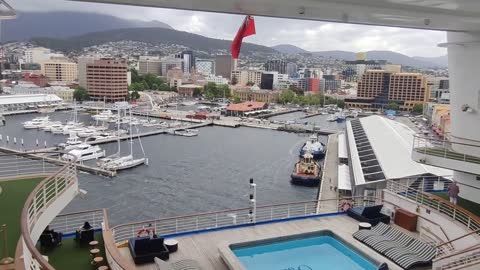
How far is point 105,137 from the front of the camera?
94.6 feet

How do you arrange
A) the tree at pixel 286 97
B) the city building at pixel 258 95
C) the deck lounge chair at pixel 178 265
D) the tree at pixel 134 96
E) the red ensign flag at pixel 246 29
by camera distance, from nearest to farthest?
the red ensign flag at pixel 246 29 < the deck lounge chair at pixel 178 265 < the tree at pixel 134 96 < the tree at pixel 286 97 < the city building at pixel 258 95

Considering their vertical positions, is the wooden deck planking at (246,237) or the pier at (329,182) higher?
the wooden deck planking at (246,237)

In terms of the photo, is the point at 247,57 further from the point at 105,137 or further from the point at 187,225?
the point at 187,225

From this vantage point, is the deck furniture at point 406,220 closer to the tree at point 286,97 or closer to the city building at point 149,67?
the tree at point 286,97

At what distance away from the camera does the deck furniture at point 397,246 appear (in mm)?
4277

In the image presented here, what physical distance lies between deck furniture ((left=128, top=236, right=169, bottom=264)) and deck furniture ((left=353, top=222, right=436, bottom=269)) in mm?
2354

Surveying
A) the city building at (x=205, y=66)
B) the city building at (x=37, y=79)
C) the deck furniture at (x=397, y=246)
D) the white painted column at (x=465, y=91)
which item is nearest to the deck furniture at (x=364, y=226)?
the deck furniture at (x=397, y=246)

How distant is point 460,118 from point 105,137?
26.7 m


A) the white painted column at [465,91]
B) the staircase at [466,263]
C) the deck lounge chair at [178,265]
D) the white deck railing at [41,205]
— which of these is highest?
the white painted column at [465,91]

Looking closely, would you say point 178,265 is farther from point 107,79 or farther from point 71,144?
point 107,79

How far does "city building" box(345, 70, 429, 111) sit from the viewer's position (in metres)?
57.5

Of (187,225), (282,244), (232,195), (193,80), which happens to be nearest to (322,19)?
(282,244)

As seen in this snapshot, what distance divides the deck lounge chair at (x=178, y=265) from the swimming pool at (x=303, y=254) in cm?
77

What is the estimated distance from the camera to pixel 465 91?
4973 mm
